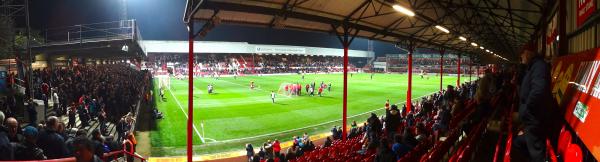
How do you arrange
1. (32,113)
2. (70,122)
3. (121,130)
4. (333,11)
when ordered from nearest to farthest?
(333,11) < (32,113) < (121,130) < (70,122)

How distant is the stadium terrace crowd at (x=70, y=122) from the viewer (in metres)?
5.70

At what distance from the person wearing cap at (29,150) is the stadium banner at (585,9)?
30.6 feet

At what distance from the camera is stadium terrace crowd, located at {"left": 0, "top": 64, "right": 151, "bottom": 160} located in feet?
18.7

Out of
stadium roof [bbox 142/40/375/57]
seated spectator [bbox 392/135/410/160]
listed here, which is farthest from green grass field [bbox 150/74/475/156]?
stadium roof [bbox 142/40/375/57]

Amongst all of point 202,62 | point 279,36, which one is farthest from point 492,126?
point 279,36

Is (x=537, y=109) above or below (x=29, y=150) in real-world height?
above

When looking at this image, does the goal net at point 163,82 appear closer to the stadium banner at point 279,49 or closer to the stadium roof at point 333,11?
the stadium roof at point 333,11

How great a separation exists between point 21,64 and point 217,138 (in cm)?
953

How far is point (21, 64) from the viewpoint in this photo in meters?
16.2

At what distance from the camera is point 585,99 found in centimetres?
394

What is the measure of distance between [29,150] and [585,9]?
9924 mm

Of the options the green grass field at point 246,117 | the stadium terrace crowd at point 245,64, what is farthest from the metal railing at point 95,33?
the stadium terrace crowd at point 245,64

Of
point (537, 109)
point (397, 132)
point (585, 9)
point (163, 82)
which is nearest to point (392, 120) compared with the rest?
point (397, 132)

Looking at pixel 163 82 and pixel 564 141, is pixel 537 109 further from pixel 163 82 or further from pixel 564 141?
pixel 163 82
